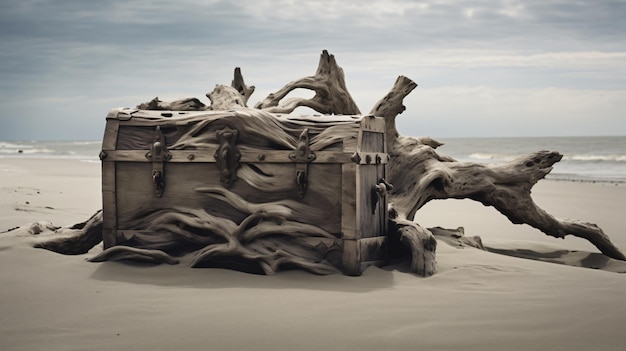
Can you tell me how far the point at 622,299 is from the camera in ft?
17.0

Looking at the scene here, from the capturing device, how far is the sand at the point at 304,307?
13.4 ft

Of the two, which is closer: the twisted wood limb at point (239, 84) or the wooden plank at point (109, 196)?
the wooden plank at point (109, 196)

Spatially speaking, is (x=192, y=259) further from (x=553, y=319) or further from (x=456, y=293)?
(x=553, y=319)

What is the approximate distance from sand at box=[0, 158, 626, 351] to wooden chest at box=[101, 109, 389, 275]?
0.92ft

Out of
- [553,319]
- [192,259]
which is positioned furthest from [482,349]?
[192,259]

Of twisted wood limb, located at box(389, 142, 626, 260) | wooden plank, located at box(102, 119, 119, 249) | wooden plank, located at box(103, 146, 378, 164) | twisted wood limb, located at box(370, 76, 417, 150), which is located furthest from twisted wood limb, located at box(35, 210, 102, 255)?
twisted wood limb, located at box(370, 76, 417, 150)

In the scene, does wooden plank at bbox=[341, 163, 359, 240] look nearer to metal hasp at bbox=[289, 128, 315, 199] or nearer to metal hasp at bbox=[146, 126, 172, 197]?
metal hasp at bbox=[289, 128, 315, 199]

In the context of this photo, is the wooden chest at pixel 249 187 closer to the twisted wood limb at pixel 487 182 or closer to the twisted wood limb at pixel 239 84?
the twisted wood limb at pixel 487 182

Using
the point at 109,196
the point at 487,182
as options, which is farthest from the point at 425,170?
the point at 109,196

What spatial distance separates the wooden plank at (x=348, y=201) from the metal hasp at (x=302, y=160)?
0.31 meters

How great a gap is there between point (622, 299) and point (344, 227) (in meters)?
2.08

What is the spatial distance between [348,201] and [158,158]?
5.53 feet

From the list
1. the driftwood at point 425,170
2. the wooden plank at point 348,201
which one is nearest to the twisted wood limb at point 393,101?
the driftwood at point 425,170

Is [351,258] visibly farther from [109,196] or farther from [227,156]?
[109,196]
